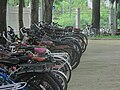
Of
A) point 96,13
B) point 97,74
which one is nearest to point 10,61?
point 97,74

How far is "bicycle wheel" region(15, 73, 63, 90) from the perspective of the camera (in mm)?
5078

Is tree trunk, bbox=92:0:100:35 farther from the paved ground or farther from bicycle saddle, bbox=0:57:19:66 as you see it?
bicycle saddle, bbox=0:57:19:66

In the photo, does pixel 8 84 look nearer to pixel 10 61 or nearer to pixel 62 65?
pixel 10 61

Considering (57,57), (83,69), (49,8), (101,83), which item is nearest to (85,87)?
(101,83)

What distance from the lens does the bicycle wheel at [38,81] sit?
16.7 feet

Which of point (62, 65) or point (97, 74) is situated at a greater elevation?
point (62, 65)

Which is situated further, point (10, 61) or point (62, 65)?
point (62, 65)

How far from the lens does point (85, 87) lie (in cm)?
760

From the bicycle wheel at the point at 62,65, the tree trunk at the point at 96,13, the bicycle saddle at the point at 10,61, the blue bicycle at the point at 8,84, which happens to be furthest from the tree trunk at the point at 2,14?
the tree trunk at the point at 96,13

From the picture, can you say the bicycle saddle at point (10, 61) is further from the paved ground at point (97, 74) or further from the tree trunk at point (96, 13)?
the tree trunk at point (96, 13)

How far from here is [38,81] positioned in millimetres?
5086

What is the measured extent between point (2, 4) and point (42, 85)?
209 inches

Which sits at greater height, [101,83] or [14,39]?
[14,39]

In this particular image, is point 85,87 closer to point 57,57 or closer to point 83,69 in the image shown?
point 57,57
